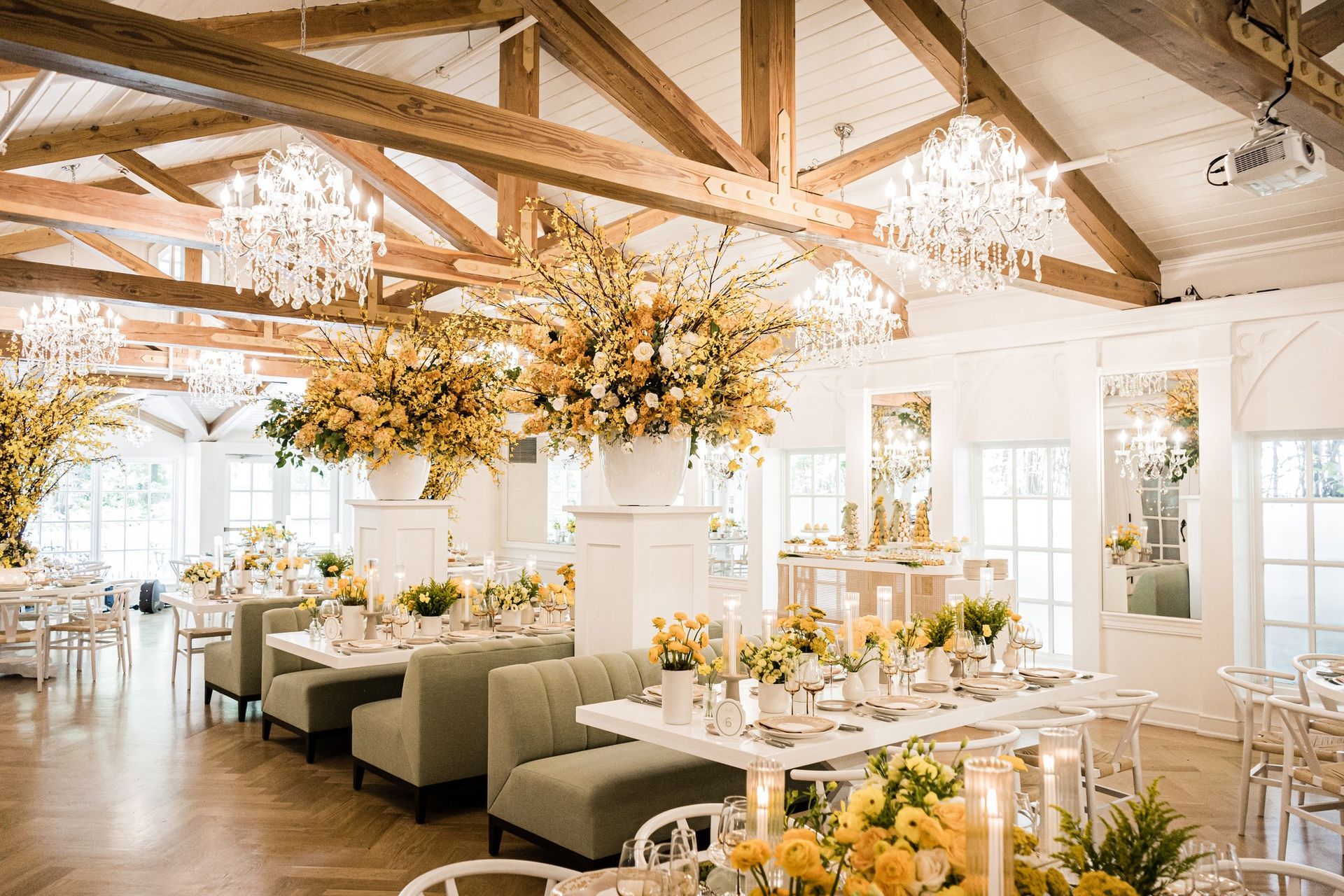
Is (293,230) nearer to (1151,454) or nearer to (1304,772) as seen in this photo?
(1304,772)

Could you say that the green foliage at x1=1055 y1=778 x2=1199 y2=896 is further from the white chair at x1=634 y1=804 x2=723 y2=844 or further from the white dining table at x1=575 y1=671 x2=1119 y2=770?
the white dining table at x1=575 y1=671 x2=1119 y2=770

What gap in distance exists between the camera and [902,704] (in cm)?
369

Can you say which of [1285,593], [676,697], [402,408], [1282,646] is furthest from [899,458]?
[676,697]

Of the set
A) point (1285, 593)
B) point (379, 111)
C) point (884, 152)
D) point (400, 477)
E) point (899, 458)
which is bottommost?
point (1285, 593)

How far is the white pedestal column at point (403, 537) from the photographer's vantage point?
627cm

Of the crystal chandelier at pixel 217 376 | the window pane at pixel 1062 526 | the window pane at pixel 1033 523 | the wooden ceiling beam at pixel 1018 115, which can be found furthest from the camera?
the crystal chandelier at pixel 217 376

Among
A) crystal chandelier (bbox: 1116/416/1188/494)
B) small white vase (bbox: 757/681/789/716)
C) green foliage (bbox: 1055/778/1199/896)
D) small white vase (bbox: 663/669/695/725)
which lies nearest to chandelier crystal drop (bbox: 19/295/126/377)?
small white vase (bbox: 663/669/695/725)

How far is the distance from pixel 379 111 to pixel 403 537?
133 inches

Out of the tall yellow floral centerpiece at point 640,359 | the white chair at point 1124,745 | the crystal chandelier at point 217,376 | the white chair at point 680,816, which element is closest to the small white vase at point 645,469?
the tall yellow floral centerpiece at point 640,359

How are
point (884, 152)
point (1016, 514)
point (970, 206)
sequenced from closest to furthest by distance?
1. point (970, 206)
2. point (884, 152)
3. point (1016, 514)

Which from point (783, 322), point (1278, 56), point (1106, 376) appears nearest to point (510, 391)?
point (783, 322)

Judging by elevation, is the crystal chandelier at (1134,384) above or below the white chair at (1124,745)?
above

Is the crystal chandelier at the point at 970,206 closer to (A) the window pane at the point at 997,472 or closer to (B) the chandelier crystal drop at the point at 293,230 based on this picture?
(B) the chandelier crystal drop at the point at 293,230

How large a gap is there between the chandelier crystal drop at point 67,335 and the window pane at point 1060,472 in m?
8.64
